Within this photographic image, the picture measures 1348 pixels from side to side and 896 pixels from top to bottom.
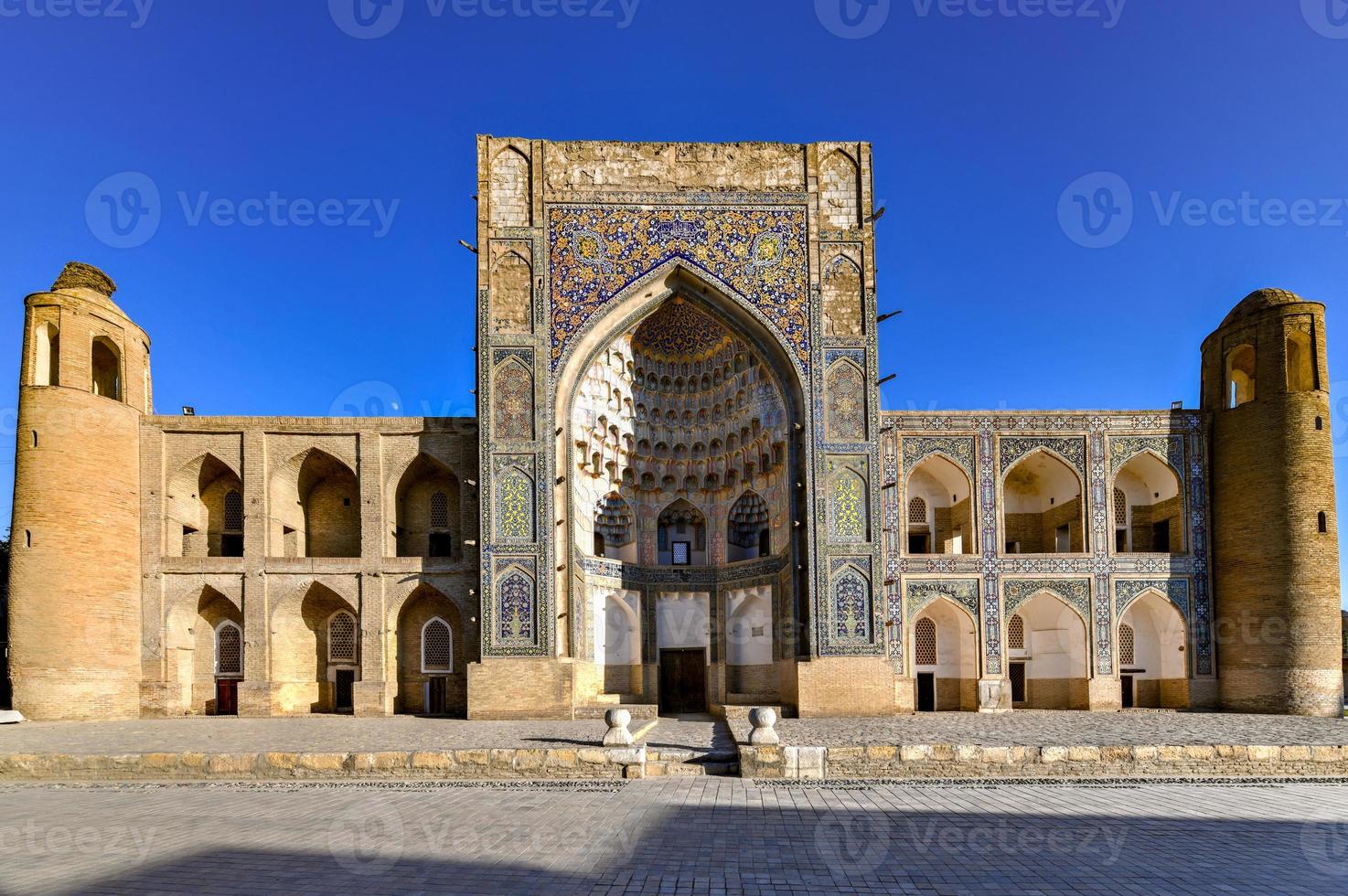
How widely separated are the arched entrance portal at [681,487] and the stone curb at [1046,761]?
25.4ft

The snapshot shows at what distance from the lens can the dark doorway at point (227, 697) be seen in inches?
795

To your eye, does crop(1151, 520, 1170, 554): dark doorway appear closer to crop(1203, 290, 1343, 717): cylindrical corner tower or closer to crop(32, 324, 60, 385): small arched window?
crop(1203, 290, 1343, 717): cylindrical corner tower

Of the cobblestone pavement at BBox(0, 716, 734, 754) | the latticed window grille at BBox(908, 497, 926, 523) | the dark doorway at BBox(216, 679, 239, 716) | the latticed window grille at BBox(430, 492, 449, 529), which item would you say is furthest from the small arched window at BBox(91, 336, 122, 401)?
the latticed window grille at BBox(908, 497, 926, 523)

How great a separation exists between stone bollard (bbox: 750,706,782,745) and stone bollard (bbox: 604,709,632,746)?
1620 mm

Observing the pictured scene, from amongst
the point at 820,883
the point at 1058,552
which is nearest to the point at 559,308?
the point at 1058,552

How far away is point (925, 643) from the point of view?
67.6 ft

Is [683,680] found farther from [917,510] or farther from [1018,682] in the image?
[1018,682]

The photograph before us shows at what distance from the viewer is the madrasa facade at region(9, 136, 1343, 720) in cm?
1839

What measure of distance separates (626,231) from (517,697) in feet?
33.6

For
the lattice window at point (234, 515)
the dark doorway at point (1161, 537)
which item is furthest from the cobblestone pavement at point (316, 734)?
the dark doorway at point (1161, 537)

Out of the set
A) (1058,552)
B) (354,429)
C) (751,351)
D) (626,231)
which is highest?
(626,231)

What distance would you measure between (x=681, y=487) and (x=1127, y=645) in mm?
11145

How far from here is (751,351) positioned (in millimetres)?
19781

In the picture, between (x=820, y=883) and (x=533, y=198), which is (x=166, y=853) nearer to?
(x=820, y=883)
